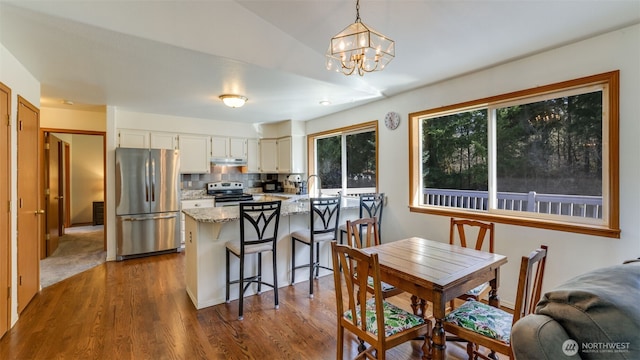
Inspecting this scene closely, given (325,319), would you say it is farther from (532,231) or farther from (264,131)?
(264,131)

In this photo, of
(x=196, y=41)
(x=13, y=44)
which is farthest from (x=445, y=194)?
(x=13, y=44)

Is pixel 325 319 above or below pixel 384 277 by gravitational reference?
below

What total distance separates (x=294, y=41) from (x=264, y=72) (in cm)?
46

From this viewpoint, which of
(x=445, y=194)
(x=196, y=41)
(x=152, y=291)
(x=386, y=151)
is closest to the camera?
(x=196, y=41)

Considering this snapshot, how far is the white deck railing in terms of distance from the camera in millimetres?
2472

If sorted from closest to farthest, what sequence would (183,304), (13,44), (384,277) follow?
(384,277) → (13,44) → (183,304)

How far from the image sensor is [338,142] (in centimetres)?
532

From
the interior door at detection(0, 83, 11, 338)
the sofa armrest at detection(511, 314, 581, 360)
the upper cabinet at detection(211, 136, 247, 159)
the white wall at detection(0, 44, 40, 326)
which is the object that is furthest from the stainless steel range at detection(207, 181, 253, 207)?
the sofa armrest at detection(511, 314, 581, 360)

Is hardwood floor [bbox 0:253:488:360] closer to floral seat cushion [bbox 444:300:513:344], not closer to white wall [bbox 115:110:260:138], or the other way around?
floral seat cushion [bbox 444:300:513:344]

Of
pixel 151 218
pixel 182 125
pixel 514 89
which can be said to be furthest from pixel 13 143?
pixel 514 89

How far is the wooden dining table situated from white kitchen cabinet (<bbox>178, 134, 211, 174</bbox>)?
4.31 meters

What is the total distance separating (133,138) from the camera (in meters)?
4.87

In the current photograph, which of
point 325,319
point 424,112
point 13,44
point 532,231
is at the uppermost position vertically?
point 13,44

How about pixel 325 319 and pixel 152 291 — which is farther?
pixel 152 291
